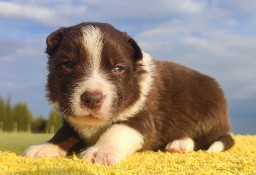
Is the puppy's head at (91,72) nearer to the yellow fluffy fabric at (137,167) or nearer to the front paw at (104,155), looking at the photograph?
the front paw at (104,155)

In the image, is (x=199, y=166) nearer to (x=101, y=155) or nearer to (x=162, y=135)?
(x=101, y=155)

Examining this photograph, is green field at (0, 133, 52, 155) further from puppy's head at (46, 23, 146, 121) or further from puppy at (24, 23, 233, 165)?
puppy's head at (46, 23, 146, 121)

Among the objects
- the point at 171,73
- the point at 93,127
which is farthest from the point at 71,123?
the point at 171,73

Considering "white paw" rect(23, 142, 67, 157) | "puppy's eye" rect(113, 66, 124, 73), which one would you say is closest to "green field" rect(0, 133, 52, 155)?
"white paw" rect(23, 142, 67, 157)

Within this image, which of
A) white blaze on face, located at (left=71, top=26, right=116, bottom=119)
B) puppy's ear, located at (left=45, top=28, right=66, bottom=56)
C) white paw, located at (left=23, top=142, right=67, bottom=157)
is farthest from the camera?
puppy's ear, located at (left=45, top=28, right=66, bottom=56)

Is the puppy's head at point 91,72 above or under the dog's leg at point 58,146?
above

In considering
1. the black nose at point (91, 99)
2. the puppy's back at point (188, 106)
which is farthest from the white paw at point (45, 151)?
the puppy's back at point (188, 106)
